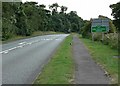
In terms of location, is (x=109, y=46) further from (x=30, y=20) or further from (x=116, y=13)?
(x=30, y=20)

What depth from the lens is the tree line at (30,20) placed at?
56.4 m

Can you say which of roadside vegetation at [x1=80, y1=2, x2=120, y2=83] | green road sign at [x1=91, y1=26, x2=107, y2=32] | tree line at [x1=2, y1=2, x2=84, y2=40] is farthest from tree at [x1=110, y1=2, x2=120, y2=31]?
tree line at [x1=2, y1=2, x2=84, y2=40]

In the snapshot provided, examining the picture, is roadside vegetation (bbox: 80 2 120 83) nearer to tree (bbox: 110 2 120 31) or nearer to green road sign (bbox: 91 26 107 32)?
tree (bbox: 110 2 120 31)

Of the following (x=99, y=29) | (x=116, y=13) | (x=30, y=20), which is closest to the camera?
(x=99, y=29)

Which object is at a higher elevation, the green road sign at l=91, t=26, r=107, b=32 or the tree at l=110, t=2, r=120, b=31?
the tree at l=110, t=2, r=120, b=31

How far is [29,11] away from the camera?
103188mm

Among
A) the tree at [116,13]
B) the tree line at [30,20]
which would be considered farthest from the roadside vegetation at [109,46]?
the tree line at [30,20]

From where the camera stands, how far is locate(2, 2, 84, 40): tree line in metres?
56.4

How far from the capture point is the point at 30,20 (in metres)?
101

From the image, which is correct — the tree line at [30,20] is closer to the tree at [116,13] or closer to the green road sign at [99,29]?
the green road sign at [99,29]

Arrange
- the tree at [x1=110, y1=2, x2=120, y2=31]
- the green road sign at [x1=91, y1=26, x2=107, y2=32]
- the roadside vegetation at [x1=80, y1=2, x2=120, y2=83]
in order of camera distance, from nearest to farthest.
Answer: the roadside vegetation at [x1=80, y1=2, x2=120, y2=83]
the green road sign at [x1=91, y1=26, x2=107, y2=32]
the tree at [x1=110, y1=2, x2=120, y2=31]

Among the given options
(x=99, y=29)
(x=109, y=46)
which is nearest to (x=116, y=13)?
(x=99, y=29)

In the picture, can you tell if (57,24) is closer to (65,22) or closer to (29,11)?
(65,22)

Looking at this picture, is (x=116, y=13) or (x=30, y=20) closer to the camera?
(x=116, y=13)
